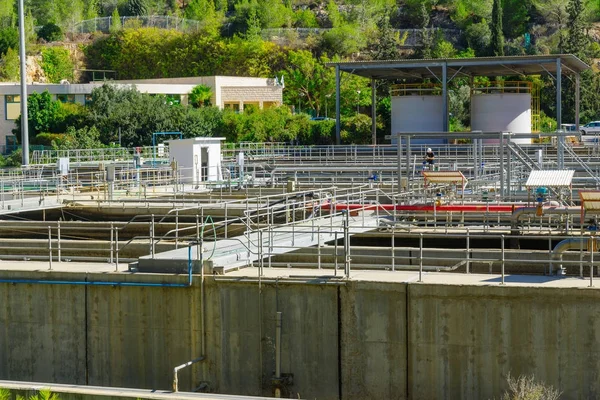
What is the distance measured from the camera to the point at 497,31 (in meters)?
96.4

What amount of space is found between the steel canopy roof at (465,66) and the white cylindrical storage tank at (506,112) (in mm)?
1642

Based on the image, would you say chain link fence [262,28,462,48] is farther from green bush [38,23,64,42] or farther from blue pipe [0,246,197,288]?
blue pipe [0,246,197,288]

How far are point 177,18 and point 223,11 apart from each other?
10.9 meters

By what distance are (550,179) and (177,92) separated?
57.7 metres

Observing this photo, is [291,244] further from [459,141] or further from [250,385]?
[459,141]

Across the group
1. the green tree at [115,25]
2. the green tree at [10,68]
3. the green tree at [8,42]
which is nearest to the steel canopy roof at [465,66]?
the green tree at [10,68]

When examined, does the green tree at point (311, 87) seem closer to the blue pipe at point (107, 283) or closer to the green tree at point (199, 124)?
the green tree at point (199, 124)

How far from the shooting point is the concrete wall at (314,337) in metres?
17.8

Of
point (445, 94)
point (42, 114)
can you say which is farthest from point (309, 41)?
point (445, 94)

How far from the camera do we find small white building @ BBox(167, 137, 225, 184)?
4331 cm

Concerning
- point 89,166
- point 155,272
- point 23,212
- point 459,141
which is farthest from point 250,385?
point 459,141

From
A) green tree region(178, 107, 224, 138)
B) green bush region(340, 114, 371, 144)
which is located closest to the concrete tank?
green bush region(340, 114, 371, 144)

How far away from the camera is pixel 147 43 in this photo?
362ft

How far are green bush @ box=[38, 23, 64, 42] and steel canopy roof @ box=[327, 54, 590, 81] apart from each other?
64447 millimetres
